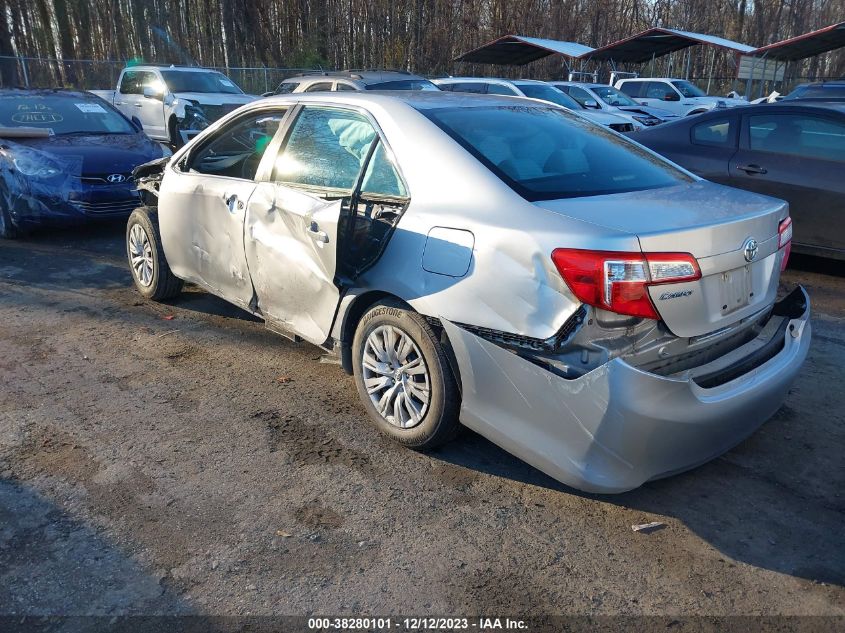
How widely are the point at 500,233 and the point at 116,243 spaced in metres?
6.10

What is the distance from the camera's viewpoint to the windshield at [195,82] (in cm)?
1422

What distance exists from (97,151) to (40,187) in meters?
0.73

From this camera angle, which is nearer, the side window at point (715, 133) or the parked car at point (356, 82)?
the side window at point (715, 133)

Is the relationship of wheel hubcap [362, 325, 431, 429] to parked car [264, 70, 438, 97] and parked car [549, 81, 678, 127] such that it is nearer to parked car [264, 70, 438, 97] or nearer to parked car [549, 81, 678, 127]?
parked car [264, 70, 438, 97]

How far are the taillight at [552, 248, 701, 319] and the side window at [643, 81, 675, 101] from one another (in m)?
20.3

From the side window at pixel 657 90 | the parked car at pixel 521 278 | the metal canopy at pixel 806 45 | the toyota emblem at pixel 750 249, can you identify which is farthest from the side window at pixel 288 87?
the metal canopy at pixel 806 45

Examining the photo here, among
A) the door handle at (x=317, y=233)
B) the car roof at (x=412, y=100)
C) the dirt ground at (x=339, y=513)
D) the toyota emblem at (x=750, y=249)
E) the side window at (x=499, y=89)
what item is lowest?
the dirt ground at (x=339, y=513)

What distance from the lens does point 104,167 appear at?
7.51 metres

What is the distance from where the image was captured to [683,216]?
2896mm

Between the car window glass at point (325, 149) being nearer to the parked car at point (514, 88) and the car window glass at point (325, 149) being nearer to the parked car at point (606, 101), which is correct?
the parked car at point (514, 88)

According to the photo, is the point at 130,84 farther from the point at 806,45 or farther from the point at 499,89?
the point at 806,45

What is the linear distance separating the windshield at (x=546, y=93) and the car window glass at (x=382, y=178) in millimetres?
12494

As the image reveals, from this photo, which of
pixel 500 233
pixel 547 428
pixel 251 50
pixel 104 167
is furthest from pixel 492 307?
pixel 251 50

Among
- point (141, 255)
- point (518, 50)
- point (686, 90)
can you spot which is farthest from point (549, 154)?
point (518, 50)
